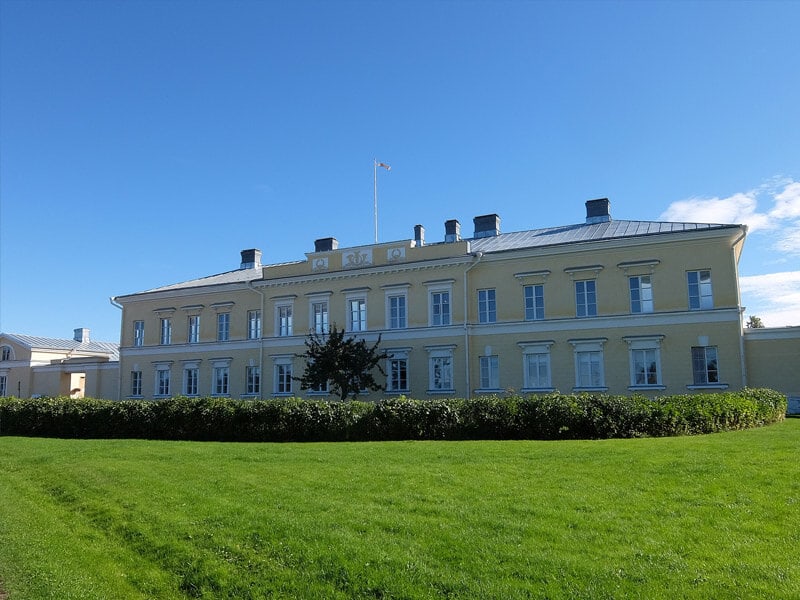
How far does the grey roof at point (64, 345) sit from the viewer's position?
46.0 m

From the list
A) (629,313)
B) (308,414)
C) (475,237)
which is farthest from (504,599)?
(475,237)

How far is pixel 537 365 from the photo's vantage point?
26.9 meters

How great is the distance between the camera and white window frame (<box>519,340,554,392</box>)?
87.2 feet

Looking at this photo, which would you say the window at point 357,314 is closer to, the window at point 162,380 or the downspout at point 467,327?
the downspout at point 467,327

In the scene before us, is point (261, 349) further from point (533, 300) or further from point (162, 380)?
point (533, 300)

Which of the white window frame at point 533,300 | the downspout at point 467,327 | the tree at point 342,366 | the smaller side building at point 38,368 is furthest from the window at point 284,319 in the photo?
the smaller side building at point 38,368

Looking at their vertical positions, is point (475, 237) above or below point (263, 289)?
above

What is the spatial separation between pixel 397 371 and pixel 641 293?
11.4 m

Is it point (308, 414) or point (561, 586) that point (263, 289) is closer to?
point (308, 414)

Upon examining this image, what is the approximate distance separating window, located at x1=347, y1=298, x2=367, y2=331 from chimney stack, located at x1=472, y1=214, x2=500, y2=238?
24.8 ft

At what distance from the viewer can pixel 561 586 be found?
6.05m

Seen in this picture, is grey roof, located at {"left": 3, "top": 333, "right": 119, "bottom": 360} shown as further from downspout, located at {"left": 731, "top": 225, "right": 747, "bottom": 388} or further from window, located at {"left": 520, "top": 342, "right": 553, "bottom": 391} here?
downspout, located at {"left": 731, "top": 225, "right": 747, "bottom": 388}

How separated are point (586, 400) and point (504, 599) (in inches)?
452

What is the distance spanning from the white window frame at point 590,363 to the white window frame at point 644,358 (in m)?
1.08
